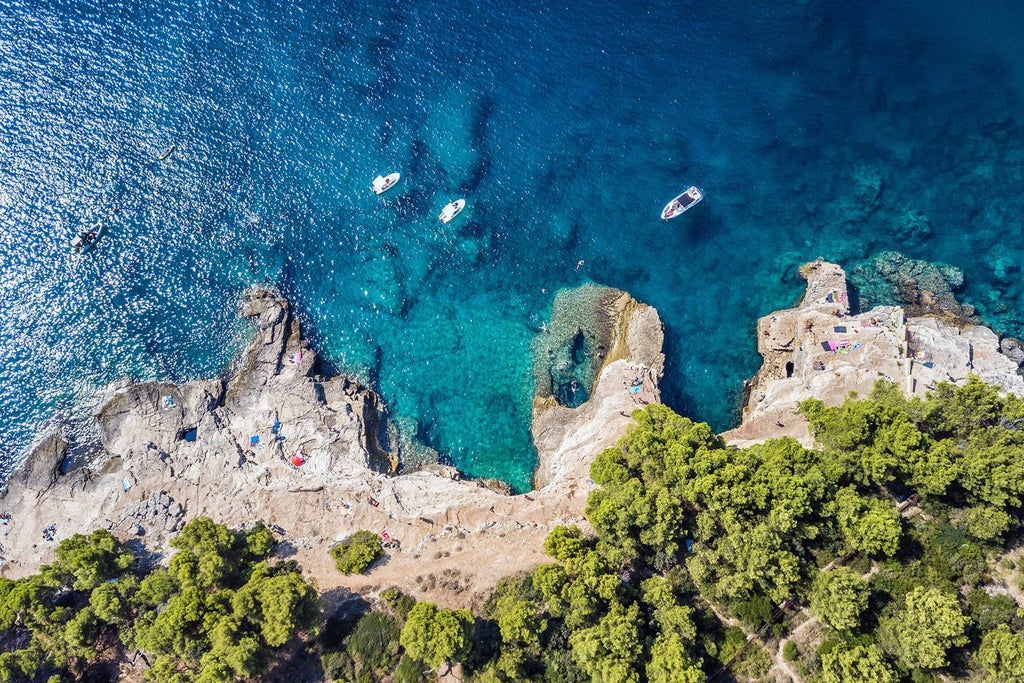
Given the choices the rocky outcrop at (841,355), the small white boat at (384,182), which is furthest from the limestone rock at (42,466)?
the rocky outcrop at (841,355)

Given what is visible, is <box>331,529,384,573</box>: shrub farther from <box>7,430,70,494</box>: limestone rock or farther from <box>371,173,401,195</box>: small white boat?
Result: <box>371,173,401,195</box>: small white boat

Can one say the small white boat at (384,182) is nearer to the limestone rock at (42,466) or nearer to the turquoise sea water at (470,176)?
the turquoise sea water at (470,176)

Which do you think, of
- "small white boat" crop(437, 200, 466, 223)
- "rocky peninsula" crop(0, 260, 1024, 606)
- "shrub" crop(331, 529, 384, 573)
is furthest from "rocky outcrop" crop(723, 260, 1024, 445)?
"shrub" crop(331, 529, 384, 573)

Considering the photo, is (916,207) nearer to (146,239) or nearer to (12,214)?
(146,239)

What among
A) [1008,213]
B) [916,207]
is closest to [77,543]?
[916,207]

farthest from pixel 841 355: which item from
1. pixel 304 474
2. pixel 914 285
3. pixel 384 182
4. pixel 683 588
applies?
pixel 304 474

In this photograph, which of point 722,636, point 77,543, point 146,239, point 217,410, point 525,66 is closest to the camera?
point 722,636
